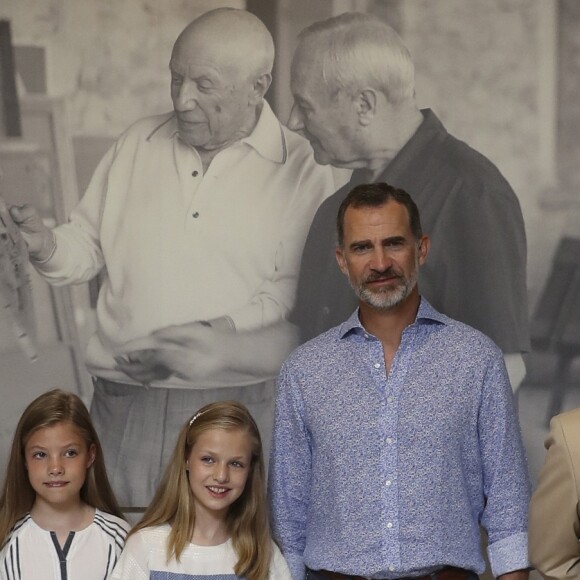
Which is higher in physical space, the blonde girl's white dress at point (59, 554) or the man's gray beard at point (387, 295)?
the man's gray beard at point (387, 295)

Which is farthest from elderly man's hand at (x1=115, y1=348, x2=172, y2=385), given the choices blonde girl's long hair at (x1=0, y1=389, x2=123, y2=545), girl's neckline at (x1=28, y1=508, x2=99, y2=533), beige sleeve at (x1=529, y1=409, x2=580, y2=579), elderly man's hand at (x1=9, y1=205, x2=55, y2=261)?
beige sleeve at (x1=529, y1=409, x2=580, y2=579)

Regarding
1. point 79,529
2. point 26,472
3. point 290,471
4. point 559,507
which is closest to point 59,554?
point 79,529

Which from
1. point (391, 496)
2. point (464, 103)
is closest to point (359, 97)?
point (464, 103)

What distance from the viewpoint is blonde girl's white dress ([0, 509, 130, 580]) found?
2.67 metres

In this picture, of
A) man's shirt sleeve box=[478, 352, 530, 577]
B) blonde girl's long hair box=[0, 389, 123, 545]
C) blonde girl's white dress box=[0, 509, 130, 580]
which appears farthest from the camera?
blonde girl's long hair box=[0, 389, 123, 545]

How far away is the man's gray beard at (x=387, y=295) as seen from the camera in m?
2.51

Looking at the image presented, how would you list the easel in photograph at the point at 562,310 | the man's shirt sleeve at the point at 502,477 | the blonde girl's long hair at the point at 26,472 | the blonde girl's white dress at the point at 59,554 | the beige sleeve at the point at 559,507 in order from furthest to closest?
the easel in photograph at the point at 562,310 < the blonde girl's long hair at the point at 26,472 < the blonde girl's white dress at the point at 59,554 < the man's shirt sleeve at the point at 502,477 < the beige sleeve at the point at 559,507

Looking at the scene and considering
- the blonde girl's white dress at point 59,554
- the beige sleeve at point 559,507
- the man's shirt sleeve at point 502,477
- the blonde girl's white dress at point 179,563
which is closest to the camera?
the beige sleeve at point 559,507

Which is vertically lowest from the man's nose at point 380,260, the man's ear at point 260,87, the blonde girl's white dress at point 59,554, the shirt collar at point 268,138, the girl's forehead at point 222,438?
the blonde girl's white dress at point 59,554

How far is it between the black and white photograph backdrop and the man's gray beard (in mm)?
938

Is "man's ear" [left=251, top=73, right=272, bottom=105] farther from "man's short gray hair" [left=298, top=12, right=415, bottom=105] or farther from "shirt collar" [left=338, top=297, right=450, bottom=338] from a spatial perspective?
"shirt collar" [left=338, top=297, right=450, bottom=338]

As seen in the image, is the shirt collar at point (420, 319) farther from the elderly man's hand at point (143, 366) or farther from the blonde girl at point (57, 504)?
the elderly man's hand at point (143, 366)

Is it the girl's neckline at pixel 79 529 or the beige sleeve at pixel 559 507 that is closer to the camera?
the beige sleeve at pixel 559 507

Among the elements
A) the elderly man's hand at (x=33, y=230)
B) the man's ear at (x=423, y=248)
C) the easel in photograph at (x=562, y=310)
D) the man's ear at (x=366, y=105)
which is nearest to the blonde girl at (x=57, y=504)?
the elderly man's hand at (x=33, y=230)
